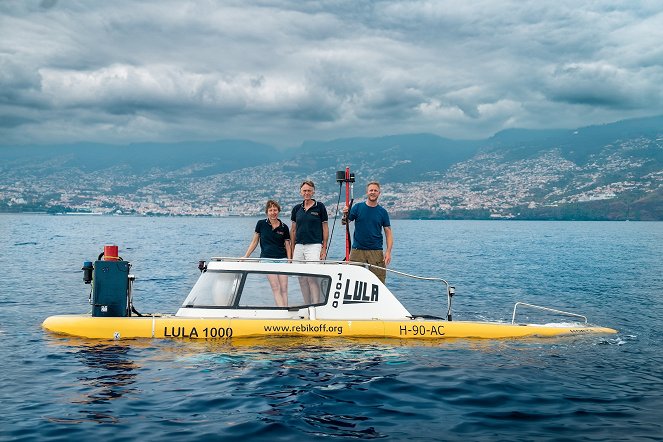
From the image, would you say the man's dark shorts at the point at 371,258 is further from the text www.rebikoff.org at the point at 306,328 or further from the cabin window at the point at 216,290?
the cabin window at the point at 216,290

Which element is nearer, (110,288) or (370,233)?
(110,288)

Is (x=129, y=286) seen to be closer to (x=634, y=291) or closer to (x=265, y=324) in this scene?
(x=265, y=324)

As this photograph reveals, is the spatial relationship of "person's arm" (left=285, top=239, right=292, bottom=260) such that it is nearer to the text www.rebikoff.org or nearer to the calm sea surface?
the text www.rebikoff.org

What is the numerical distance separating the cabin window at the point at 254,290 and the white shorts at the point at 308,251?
26.2 inches

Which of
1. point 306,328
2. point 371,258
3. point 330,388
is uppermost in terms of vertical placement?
point 371,258

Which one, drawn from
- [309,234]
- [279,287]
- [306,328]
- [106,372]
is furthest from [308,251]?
[106,372]

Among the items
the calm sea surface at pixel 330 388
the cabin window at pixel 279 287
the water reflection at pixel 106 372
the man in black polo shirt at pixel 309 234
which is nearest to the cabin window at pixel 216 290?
the cabin window at pixel 279 287

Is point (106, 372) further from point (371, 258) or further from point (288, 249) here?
point (371, 258)

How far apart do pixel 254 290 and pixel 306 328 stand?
4.84 ft

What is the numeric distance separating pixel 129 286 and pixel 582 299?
19.9m

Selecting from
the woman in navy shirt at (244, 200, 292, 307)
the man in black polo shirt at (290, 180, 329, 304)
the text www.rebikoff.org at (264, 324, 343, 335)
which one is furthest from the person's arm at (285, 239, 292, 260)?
the text www.rebikoff.org at (264, 324, 343, 335)

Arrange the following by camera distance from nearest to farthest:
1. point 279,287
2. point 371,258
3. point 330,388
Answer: point 330,388 < point 279,287 < point 371,258

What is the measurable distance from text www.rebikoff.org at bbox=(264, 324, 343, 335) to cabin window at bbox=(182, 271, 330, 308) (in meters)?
0.61

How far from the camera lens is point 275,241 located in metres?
14.5
